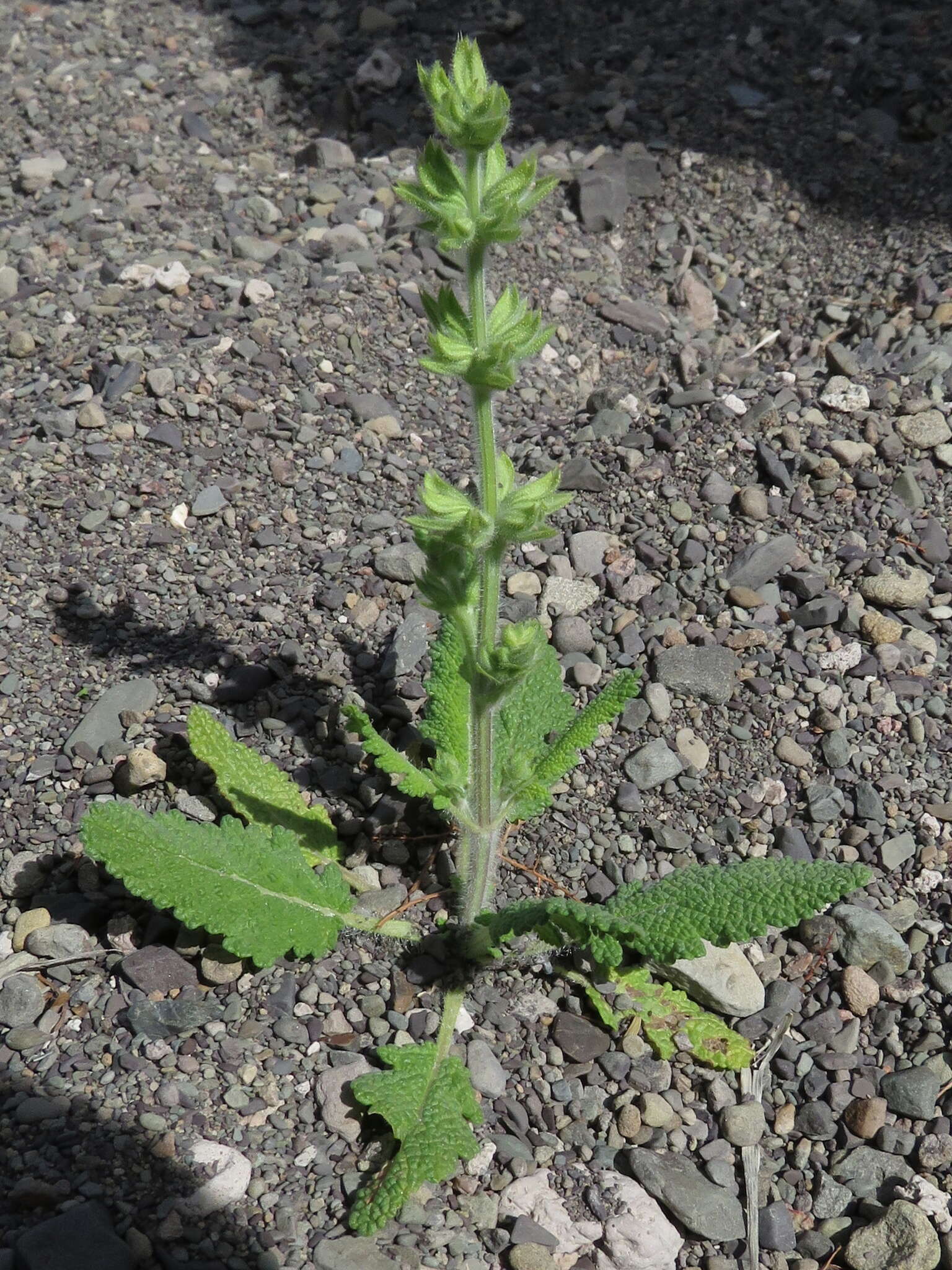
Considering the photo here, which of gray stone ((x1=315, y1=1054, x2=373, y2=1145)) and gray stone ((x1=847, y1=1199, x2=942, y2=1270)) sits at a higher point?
gray stone ((x1=847, y1=1199, x2=942, y2=1270))

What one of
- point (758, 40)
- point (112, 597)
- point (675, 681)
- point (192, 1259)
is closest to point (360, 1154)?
point (192, 1259)

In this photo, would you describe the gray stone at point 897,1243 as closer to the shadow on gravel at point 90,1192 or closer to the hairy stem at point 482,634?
the hairy stem at point 482,634

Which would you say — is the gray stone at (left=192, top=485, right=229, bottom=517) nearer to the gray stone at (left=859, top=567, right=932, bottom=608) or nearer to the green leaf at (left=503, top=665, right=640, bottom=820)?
the green leaf at (left=503, top=665, right=640, bottom=820)

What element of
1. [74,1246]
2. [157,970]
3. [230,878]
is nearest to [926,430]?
[230,878]

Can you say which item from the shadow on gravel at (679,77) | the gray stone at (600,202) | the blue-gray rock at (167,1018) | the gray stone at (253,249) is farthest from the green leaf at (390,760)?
the shadow on gravel at (679,77)

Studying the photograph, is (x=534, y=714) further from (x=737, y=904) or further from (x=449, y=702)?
(x=737, y=904)

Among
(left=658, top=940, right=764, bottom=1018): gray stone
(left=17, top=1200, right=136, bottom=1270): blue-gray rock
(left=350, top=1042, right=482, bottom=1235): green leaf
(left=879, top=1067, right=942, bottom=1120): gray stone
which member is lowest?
(left=17, top=1200, right=136, bottom=1270): blue-gray rock

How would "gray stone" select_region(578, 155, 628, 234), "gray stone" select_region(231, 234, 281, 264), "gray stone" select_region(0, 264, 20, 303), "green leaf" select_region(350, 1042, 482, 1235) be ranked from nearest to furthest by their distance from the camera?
"green leaf" select_region(350, 1042, 482, 1235) < "gray stone" select_region(0, 264, 20, 303) < "gray stone" select_region(231, 234, 281, 264) < "gray stone" select_region(578, 155, 628, 234)

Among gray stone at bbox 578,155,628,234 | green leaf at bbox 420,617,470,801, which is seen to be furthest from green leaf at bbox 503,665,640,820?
gray stone at bbox 578,155,628,234
